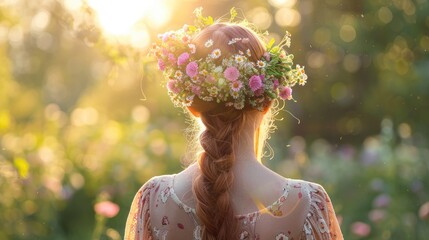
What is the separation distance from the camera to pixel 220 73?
2969mm

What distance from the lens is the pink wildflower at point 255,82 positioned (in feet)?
9.82

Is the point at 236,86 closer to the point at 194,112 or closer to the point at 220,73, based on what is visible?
the point at 220,73

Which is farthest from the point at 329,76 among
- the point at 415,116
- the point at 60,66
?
the point at 60,66

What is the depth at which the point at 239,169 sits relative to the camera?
115 inches

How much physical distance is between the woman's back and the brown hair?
1.8 inches

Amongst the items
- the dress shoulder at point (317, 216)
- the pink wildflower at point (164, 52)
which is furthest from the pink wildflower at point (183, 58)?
the dress shoulder at point (317, 216)

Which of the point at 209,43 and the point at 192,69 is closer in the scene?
the point at 209,43

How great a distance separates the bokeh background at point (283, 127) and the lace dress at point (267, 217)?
2.10 feet

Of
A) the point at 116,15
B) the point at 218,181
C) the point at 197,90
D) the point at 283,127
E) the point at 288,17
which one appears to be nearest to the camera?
the point at 218,181

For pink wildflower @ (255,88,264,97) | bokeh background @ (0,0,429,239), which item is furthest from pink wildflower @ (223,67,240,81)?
bokeh background @ (0,0,429,239)

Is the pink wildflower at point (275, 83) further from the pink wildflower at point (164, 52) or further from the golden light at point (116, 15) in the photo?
the golden light at point (116, 15)

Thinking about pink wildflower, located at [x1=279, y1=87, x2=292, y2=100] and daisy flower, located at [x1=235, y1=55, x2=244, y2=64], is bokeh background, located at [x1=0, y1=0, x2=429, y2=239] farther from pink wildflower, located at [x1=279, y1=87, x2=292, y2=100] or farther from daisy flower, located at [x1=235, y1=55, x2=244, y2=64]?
daisy flower, located at [x1=235, y1=55, x2=244, y2=64]

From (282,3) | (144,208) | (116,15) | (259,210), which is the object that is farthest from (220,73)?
(282,3)

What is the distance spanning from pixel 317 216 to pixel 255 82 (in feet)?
1.83
